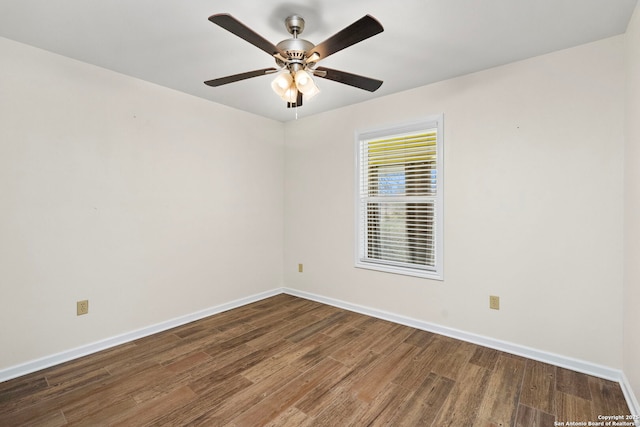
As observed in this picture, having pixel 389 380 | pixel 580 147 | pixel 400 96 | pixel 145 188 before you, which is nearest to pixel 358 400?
pixel 389 380

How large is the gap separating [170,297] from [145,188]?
113 centimetres

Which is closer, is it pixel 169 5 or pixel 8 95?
pixel 169 5

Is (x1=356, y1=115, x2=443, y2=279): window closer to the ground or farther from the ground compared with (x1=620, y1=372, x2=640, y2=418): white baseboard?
farther from the ground

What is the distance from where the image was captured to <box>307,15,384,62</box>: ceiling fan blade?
140cm

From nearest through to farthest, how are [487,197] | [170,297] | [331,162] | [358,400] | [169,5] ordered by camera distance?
[169,5], [358,400], [487,197], [170,297], [331,162]

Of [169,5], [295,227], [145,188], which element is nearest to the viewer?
[169,5]

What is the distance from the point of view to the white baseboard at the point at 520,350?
6.63 feet

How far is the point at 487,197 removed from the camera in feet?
8.60

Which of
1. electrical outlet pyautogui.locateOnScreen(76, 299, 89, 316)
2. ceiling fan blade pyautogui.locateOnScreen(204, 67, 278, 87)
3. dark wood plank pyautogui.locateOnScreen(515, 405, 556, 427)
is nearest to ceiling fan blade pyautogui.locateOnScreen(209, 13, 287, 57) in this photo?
ceiling fan blade pyautogui.locateOnScreen(204, 67, 278, 87)

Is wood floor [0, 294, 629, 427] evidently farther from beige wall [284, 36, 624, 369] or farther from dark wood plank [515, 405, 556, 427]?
beige wall [284, 36, 624, 369]

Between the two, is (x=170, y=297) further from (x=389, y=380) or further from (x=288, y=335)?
(x=389, y=380)

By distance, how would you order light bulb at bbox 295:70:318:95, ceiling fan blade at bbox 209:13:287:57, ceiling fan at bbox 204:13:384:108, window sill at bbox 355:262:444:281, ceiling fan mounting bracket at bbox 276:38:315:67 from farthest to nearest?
window sill at bbox 355:262:444:281 → light bulb at bbox 295:70:318:95 → ceiling fan mounting bracket at bbox 276:38:315:67 → ceiling fan at bbox 204:13:384:108 → ceiling fan blade at bbox 209:13:287:57

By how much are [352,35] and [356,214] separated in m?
2.20

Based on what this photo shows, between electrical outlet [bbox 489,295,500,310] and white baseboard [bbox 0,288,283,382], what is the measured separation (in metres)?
2.70
